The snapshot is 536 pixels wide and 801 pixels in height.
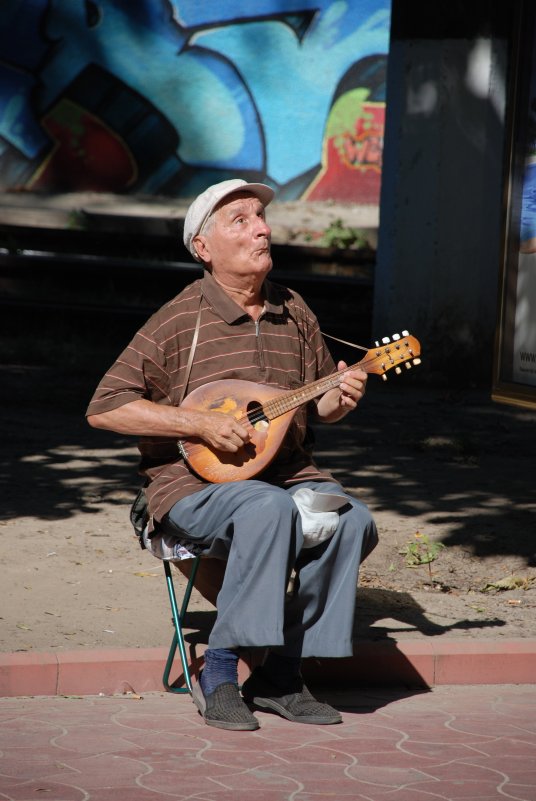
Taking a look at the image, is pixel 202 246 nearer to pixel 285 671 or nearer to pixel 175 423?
pixel 175 423

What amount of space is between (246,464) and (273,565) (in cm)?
45

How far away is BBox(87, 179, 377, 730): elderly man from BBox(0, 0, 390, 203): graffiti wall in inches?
686

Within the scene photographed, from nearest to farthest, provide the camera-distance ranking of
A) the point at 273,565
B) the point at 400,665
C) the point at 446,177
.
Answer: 1. the point at 273,565
2. the point at 400,665
3. the point at 446,177

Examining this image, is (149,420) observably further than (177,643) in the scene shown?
No

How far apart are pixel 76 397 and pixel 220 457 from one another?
642 cm

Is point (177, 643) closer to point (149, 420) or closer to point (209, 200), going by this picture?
point (149, 420)

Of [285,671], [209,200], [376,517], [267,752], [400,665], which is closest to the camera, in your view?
[267,752]

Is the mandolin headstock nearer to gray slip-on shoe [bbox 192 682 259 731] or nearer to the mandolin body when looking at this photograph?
the mandolin body

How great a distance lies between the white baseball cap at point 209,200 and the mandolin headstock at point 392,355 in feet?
2.39

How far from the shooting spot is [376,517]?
730cm

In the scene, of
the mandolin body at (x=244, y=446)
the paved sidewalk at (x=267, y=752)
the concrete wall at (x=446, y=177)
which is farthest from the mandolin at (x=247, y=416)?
the concrete wall at (x=446, y=177)

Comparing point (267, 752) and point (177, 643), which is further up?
point (177, 643)

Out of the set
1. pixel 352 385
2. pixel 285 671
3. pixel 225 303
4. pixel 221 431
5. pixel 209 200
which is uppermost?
pixel 209 200

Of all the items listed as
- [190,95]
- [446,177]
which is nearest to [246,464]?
[446,177]
